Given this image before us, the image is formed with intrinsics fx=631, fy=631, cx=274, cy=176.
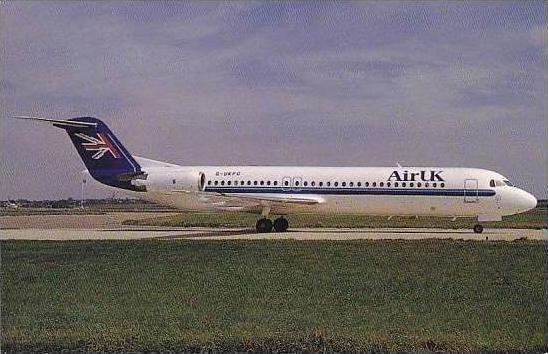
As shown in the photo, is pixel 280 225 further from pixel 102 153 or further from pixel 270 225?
pixel 102 153

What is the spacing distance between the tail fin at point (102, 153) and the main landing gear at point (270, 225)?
6.02m

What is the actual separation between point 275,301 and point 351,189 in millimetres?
19074

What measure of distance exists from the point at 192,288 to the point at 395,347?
477cm

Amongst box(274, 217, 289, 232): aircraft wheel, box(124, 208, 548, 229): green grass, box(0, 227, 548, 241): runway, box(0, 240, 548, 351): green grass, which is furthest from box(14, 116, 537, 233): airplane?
box(0, 240, 548, 351): green grass

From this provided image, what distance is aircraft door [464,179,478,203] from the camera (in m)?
27.1

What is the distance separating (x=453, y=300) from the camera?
32.2ft

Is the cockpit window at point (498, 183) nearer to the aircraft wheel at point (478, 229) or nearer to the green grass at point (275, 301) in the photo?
the aircraft wheel at point (478, 229)

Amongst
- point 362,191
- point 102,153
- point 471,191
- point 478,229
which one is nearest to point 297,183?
point 362,191

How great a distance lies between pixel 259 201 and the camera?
28.7 m

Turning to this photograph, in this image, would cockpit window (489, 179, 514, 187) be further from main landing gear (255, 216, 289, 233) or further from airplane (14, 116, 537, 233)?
main landing gear (255, 216, 289, 233)

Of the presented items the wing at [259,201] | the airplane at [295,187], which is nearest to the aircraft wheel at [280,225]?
the airplane at [295,187]

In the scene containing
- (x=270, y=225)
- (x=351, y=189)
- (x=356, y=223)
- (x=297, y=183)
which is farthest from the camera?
(x=356, y=223)

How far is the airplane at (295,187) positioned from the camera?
27266 mm

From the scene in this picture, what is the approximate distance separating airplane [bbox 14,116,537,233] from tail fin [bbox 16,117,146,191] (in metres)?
0.05
